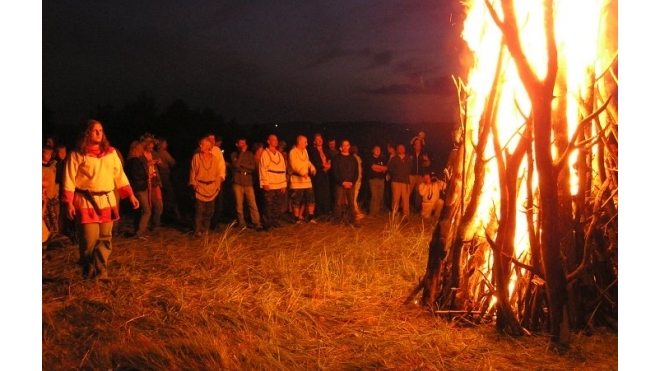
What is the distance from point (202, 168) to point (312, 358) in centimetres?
564

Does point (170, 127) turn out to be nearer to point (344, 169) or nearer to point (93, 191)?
point (344, 169)

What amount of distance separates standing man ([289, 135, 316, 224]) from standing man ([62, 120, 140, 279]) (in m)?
4.39

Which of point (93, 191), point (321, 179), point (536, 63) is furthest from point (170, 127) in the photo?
point (536, 63)

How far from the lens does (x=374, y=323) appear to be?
476cm

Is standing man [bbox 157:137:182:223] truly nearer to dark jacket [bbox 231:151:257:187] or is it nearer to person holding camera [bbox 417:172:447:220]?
dark jacket [bbox 231:151:257:187]

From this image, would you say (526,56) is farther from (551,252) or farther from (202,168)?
(202,168)

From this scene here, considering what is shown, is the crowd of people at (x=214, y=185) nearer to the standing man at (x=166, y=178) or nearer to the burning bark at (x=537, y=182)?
the standing man at (x=166, y=178)

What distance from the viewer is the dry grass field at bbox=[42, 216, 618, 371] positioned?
13.1 ft

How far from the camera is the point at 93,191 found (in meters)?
5.93

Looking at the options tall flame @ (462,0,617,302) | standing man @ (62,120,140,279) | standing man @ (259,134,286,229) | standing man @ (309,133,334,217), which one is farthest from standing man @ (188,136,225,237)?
tall flame @ (462,0,617,302)

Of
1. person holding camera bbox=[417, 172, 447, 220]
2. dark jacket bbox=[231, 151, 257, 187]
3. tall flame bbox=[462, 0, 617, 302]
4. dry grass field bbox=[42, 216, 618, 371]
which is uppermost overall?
tall flame bbox=[462, 0, 617, 302]

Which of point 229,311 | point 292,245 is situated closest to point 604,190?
point 229,311

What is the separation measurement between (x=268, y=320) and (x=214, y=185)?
15.5 feet

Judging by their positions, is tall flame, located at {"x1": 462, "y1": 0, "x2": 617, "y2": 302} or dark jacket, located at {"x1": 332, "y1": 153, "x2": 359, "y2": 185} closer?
tall flame, located at {"x1": 462, "y1": 0, "x2": 617, "y2": 302}
